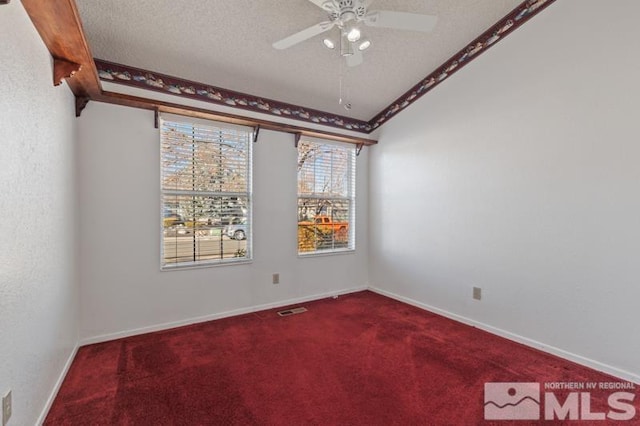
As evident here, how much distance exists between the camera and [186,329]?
3.08m

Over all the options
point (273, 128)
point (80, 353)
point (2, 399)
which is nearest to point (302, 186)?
point (273, 128)

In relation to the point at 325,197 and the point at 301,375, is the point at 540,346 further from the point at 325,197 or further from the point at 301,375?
the point at 325,197

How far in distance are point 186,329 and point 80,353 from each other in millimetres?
845

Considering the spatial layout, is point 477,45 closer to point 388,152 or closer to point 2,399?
point 388,152

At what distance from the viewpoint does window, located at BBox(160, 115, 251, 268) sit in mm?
3148

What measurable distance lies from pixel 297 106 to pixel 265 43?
1110mm

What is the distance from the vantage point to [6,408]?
1.31 meters

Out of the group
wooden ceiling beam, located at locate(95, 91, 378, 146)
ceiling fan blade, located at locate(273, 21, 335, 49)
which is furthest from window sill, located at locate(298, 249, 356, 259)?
ceiling fan blade, located at locate(273, 21, 335, 49)

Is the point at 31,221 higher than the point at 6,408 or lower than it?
higher

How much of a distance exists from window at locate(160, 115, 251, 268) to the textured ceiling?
1.77ft

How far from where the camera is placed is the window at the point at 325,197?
13.4 ft

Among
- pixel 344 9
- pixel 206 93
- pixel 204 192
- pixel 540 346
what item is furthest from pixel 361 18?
pixel 540 346

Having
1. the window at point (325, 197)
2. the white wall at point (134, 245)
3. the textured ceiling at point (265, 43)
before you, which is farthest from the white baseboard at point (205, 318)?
the textured ceiling at point (265, 43)

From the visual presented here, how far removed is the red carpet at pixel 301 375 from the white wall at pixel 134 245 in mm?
244
